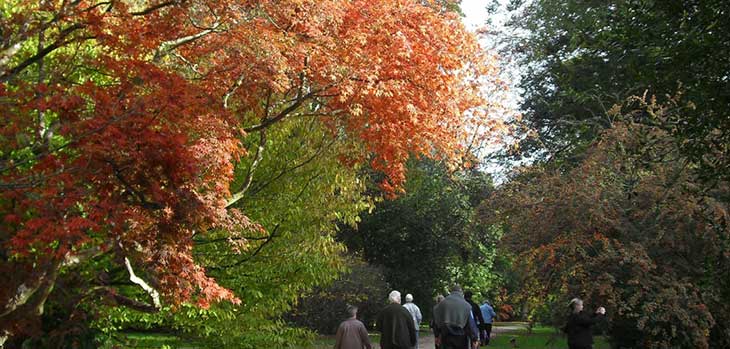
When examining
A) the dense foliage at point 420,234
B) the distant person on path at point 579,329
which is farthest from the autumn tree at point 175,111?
the dense foliage at point 420,234

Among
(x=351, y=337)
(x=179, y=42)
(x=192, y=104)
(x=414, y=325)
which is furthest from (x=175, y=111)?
(x=414, y=325)

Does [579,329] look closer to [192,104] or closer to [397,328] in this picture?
[397,328]

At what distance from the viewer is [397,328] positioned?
13.8 m

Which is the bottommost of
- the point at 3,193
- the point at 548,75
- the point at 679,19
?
the point at 3,193

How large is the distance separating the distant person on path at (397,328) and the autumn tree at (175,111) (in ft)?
7.98

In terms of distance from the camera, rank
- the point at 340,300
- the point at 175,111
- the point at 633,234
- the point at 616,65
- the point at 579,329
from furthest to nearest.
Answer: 1. the point at 340,300
2. the point at 616,65
3. the point at 633,234
4. the point at 579,329
5. the point at 175,111

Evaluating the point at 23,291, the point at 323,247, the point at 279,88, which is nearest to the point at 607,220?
the point at 323,247

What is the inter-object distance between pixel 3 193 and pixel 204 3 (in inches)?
173

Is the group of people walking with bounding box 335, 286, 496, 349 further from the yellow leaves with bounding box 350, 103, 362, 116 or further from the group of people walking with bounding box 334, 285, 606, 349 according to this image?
the yellow leaves with bounding box 350, 103, 362, 116

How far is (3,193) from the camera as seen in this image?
1025cm

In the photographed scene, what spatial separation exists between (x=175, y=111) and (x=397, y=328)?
5.24 m

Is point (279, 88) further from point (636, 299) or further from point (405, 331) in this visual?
point (636, 299)

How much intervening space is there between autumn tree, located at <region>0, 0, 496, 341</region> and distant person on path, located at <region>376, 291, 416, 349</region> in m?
2.43

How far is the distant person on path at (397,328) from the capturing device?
45.1 ft
